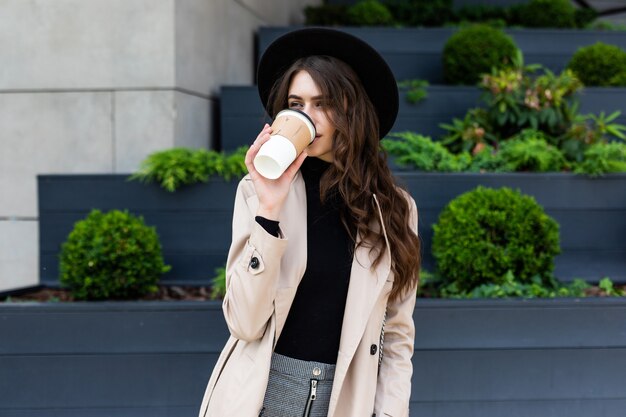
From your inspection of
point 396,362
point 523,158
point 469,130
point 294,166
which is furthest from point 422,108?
point 294,166

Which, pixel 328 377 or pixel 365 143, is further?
pixel 365 143

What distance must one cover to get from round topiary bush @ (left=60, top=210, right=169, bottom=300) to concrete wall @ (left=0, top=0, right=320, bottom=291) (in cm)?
117

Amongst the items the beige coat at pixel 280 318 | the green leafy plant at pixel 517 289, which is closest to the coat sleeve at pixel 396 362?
the beige coat at pixel 280 318

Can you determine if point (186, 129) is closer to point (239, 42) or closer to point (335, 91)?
point (239, 42)

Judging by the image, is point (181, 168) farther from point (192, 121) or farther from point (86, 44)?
point (86, 44)

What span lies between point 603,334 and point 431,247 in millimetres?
1327

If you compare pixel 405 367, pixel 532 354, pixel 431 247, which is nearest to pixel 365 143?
pixel 405 367

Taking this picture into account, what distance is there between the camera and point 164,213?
16.9 ft

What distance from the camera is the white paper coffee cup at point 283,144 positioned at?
5.98ft

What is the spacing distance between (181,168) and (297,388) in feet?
10.6

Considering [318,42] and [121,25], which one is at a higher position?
[121,25]

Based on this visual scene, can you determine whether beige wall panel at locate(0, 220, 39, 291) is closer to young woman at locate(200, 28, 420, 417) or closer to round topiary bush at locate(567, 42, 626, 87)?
young woman at locate(200, 28, 420, 417)

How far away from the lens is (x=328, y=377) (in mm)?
2105

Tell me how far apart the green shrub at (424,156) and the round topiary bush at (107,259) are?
224 cm
